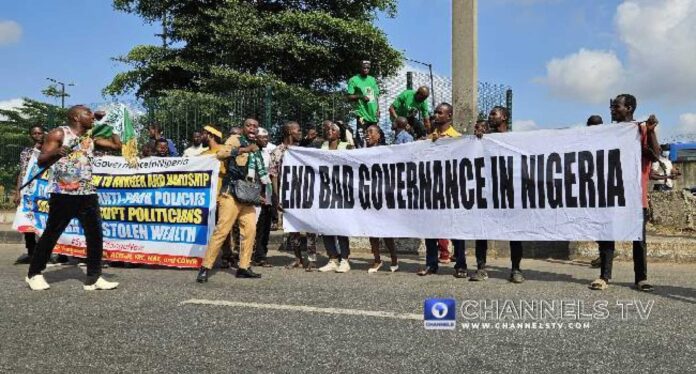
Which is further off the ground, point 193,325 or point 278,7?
point 278,7

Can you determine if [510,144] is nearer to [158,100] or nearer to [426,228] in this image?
[426,228]

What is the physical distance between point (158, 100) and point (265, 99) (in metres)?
2.80

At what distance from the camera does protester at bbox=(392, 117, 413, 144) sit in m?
9.20

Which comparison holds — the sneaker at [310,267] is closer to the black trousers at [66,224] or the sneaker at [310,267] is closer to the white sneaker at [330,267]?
the white sneaker at [330,267]

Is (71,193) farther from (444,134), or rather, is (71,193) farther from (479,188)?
(479,188)

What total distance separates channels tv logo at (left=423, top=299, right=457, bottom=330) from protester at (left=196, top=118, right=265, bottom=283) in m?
2.68

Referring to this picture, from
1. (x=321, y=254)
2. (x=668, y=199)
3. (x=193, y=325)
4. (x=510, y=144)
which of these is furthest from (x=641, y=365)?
(x=668, y=199)

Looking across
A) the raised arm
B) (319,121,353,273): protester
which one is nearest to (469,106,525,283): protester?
(319,121,353,273): protester

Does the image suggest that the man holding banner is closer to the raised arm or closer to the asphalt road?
the asphalt road

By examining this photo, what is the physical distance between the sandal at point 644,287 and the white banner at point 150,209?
4.95m

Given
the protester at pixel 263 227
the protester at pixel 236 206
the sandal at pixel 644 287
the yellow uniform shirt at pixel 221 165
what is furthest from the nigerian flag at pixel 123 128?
the sandal at pixel 644 287

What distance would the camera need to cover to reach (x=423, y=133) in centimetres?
1040

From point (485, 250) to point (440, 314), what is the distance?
2329 millimetres

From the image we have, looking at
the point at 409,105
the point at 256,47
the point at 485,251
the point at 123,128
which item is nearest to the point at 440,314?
the point at 485,251
